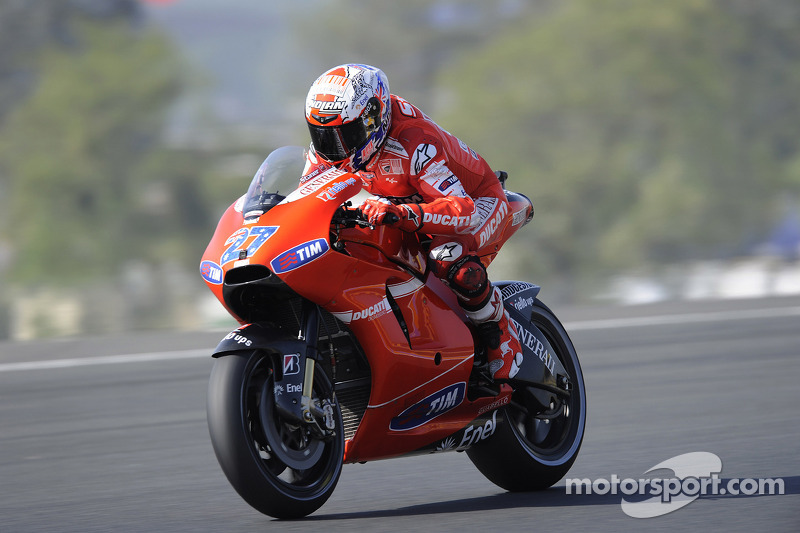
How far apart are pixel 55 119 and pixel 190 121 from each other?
227cm

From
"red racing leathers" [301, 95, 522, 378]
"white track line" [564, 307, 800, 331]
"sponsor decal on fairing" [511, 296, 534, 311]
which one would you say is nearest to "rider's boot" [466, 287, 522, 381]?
"red racing leathers" [301, 95, 522, 378]

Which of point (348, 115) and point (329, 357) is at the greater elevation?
point (348, 115)

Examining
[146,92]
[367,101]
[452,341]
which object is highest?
[146,92]

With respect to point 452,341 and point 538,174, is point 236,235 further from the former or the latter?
point 538,174

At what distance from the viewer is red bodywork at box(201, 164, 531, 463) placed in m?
4.50

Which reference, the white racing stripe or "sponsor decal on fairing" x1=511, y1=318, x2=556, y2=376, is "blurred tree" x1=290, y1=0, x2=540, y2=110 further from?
"sponsor decal on fairing" x1=511, y1=318, x2=556, y2=376

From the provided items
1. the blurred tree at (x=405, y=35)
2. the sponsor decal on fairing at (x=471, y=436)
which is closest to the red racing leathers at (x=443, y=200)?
the sponsor decal on fairing at (x=471, y=436)

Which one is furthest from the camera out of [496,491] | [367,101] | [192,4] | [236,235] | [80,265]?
[192,4]

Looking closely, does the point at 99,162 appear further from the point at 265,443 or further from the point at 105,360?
the point at 265,443

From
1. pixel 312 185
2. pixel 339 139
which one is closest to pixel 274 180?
pixel 312 185

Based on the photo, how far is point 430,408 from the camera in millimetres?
5035

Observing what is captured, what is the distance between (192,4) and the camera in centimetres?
2323

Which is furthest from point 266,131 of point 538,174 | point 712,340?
point 712,340

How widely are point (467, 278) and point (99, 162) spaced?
53.2 ft
